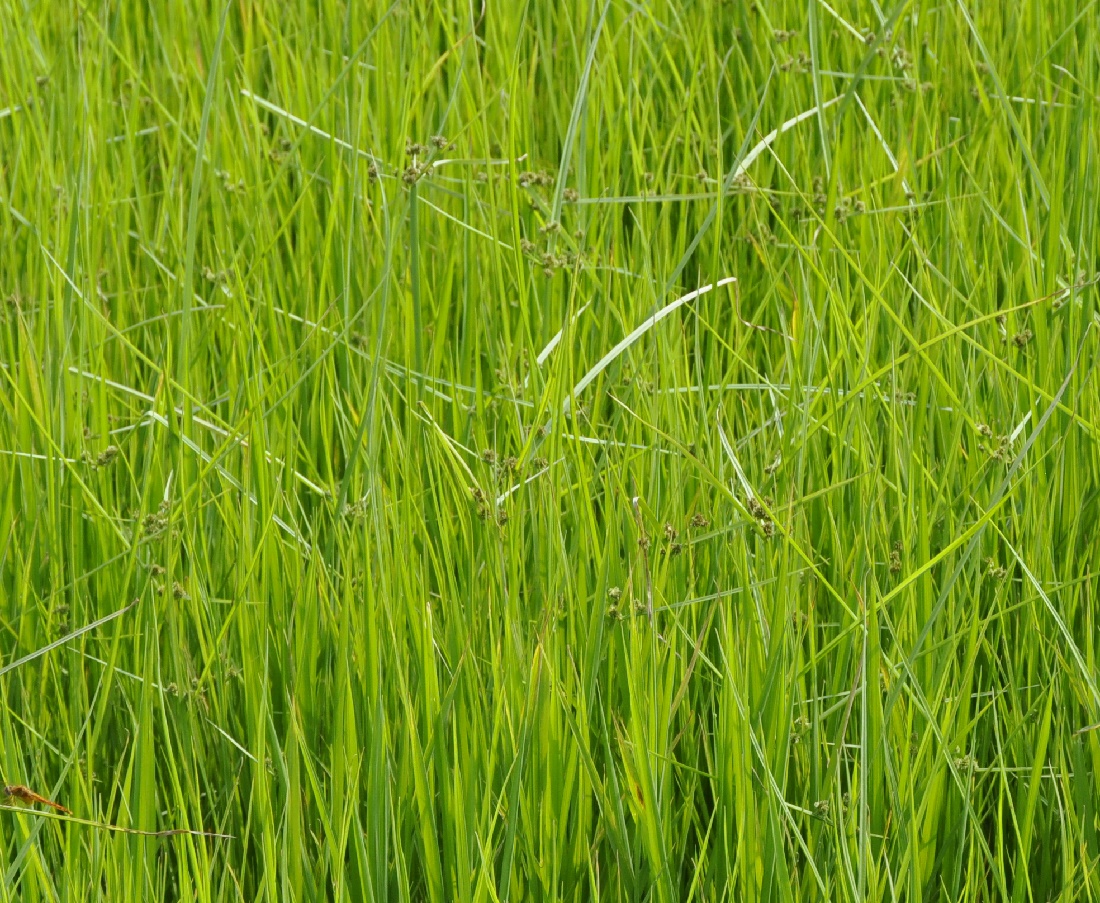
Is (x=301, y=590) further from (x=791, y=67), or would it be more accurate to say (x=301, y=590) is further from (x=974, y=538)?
(x=791, y=67)

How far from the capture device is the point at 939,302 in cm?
183

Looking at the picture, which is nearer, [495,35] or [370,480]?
[370,480]

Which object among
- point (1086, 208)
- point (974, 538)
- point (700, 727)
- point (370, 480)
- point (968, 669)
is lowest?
point (700, 727)

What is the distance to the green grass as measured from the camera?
124 cm

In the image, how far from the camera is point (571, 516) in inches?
60.7

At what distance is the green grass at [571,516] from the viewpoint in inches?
48.8

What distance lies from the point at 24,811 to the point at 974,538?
38.2 inches

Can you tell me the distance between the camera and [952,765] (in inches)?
47.5

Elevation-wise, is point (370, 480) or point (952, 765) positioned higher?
point (370, 480)

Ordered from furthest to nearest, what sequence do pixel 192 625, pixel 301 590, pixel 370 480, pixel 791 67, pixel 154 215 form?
pixel 154 215, pixel 791 67, pixel 192 625, pixel 301 590, pixel 370 480


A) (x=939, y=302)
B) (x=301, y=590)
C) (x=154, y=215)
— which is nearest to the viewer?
(x=301, y=590)

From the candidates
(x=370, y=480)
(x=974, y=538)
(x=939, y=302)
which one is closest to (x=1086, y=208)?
(x=939, y=302)

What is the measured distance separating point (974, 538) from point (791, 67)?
3.58 feet

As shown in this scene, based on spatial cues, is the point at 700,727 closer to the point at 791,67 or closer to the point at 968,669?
the point at 968,669
